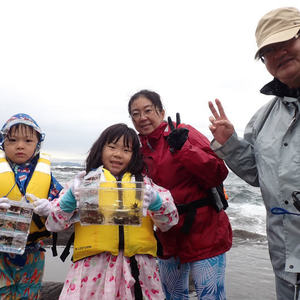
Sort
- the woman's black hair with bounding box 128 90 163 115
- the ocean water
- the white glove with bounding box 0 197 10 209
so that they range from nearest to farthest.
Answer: the white glove with bounding box 0 197 10 209 < the woman's black hair with bounding box 128 90 163 115 < the ocean water

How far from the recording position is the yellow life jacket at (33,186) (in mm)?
2893

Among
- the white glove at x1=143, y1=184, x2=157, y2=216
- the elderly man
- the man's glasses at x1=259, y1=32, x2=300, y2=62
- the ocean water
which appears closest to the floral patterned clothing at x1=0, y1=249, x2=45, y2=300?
the white glove at x1=143, y1=184, x2=157, y2=216

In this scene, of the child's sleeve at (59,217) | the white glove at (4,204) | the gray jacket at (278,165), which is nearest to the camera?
the gray jacket at (278,165)

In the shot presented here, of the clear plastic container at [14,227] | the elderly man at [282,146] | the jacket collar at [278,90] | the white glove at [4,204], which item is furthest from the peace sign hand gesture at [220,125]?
the white glove at [4,204]

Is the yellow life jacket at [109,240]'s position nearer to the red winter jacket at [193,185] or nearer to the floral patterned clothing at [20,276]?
the red winter jacket at [193,185]

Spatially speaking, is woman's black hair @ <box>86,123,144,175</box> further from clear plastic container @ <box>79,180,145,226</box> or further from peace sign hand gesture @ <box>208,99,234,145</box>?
peace sign hand gesture @ <box>208,99,234,145</box>

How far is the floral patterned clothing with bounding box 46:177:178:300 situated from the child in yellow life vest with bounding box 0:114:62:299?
63 centimetres

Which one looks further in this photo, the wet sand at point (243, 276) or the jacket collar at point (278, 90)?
the wet sand at point (243, 276)

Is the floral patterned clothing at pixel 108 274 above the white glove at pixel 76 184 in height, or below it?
below

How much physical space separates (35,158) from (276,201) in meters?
2.46

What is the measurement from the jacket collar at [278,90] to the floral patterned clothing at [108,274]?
1188 mm

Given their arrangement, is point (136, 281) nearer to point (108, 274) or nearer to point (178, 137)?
point (108, 274)

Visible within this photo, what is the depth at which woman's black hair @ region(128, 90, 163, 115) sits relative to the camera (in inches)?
124

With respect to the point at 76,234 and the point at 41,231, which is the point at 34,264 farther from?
the point at 76,234
